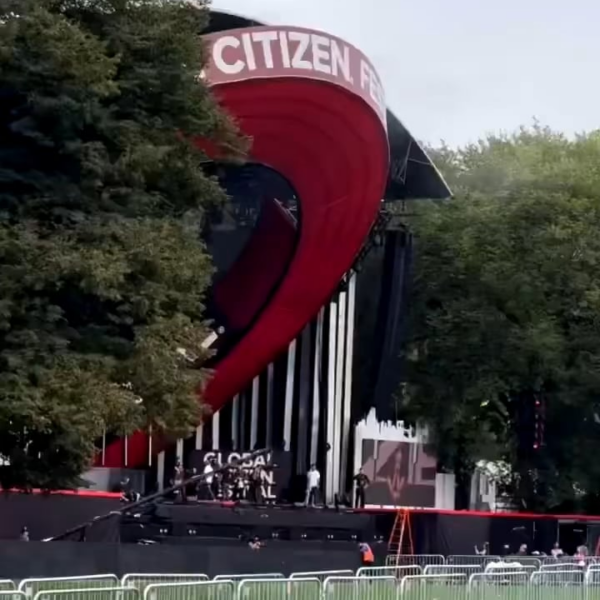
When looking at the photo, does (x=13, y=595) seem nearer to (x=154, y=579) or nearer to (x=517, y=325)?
(x=154, y=579)

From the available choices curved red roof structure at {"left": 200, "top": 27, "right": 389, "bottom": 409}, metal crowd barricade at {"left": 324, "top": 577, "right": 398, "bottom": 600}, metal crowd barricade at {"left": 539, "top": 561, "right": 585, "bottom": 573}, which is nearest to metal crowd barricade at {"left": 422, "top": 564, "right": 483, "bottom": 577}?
metal crowd barricade at {"left": 539, "top": 561, "right": 585, "bottom": 573}

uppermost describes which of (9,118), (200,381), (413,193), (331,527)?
(413,193)

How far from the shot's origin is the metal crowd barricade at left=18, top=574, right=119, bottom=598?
12680mm

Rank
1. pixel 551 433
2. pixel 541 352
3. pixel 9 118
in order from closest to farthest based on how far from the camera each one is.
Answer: pixel 9 118 < pixel 541 352 < pixel 551 433

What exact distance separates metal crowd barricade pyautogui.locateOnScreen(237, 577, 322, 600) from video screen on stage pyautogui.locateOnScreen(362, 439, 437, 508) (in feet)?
98.9

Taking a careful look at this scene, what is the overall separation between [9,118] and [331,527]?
16802 millimetres

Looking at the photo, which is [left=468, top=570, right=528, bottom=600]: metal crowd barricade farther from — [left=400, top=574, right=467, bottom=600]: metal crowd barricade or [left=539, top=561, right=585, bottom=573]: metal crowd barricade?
[left=539, top=561, right=585, bottom=573]: metal crowd barricade

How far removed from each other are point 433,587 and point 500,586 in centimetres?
139

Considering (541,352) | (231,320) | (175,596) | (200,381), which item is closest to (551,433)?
(541,352)

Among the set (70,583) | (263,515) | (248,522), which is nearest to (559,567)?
(70,583)

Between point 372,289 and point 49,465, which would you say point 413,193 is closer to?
point 372,289

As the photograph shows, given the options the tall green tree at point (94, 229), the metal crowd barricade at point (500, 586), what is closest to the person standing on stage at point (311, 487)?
the tall green tree at point (94, 229)

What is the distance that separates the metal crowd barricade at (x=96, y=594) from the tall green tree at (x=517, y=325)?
3235 centimetres

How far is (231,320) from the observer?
4078cm
